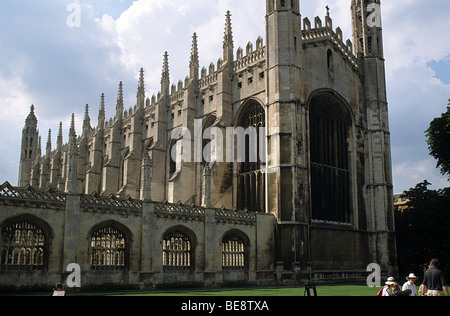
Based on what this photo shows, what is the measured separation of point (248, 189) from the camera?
35344 mm

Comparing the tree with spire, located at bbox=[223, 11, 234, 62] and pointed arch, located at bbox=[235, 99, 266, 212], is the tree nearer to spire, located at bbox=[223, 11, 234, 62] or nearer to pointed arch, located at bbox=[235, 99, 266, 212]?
pointed arch, located at bbox=[235, 99, 266, 212]

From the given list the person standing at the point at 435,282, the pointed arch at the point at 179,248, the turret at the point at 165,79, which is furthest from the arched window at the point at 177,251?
the turret at the point at 165,79

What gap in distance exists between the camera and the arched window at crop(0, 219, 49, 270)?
19.7 metres

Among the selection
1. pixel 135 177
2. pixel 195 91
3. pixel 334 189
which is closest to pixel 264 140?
pixel 334 189

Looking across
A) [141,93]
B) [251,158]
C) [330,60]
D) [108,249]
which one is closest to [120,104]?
[141,93]

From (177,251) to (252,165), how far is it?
38.2 feet

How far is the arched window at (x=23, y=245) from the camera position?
19672 millimetres

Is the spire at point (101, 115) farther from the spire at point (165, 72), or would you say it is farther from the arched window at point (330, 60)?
the arched window at point (330, 60)

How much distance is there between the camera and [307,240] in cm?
3119

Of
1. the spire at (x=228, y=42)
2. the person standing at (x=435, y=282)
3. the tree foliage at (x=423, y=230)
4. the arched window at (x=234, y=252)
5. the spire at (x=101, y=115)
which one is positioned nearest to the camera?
the person standing at (x=435, y=282)

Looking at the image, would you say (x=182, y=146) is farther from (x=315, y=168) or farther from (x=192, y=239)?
(x=192, y=239)

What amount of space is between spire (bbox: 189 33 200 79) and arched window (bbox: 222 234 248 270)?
18273 mm

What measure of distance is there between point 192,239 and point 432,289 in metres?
17.1

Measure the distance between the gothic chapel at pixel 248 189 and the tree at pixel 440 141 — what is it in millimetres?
3700
